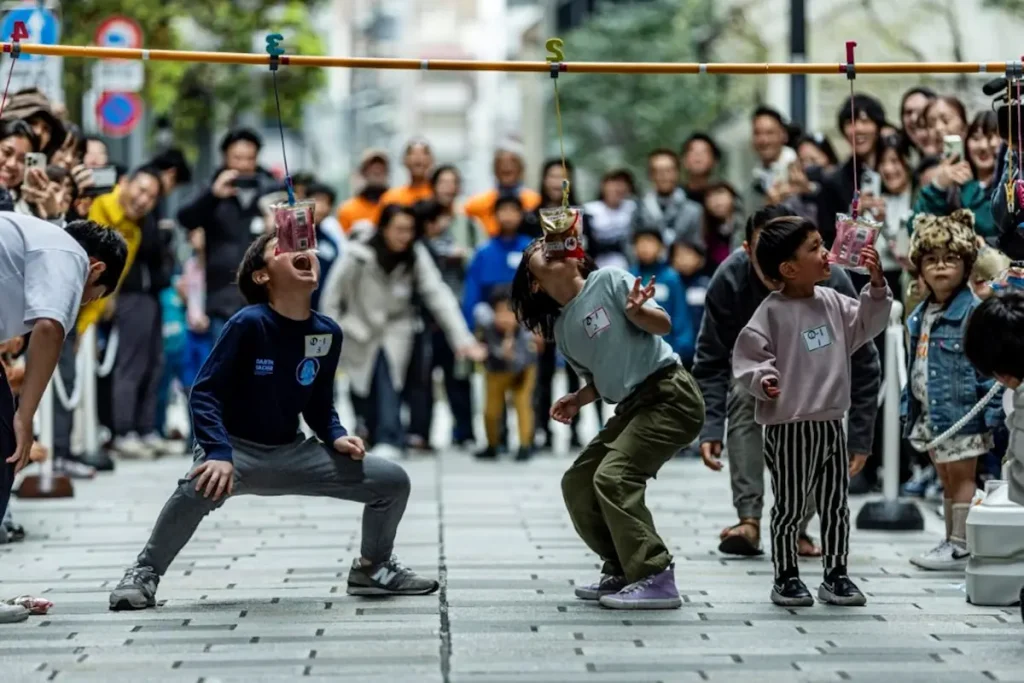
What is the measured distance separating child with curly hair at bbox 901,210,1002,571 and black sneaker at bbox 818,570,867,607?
1.10 m

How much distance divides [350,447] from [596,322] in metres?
1.00

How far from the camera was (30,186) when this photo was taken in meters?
9.05

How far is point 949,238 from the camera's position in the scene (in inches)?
327

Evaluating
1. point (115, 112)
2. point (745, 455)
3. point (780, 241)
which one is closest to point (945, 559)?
point (745, 455)

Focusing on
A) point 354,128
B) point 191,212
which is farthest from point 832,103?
point 354,128

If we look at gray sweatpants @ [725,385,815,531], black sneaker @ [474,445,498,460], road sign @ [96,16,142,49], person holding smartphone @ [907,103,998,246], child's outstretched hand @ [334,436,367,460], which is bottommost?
black sneaker @ [474,445,498,460]

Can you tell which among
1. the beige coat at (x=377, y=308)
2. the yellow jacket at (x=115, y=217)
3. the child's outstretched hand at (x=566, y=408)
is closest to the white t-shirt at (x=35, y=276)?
the child's outstretched hand at (x=566, y=408)

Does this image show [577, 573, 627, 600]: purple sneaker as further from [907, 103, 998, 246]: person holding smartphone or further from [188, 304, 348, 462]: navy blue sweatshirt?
[907, 103, 998, 246]: person holding smartphone

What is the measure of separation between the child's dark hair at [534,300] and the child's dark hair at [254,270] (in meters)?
0.92

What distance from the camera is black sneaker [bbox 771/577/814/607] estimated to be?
725 centimetres

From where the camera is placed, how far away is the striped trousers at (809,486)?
728cm

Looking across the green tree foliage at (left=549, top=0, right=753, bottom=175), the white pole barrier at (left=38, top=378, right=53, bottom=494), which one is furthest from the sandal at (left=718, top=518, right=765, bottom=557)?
the green tree foliage at (left=549, top=0, right=753, bottom=175)

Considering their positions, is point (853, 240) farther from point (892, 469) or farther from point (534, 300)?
point (892, 469)

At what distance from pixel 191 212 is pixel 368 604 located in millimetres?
6900
